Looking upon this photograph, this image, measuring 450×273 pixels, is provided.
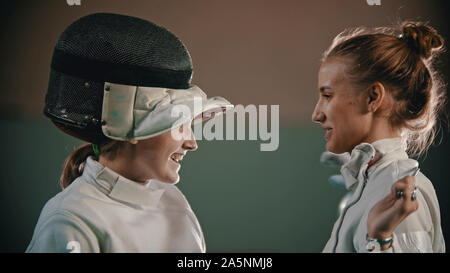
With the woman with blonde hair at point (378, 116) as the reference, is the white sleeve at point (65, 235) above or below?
below

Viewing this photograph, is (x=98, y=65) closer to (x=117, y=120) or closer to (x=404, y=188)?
(x=117, y=120)

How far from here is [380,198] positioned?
4.93 feet

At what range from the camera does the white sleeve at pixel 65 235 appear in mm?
1432

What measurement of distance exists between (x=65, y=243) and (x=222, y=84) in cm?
77

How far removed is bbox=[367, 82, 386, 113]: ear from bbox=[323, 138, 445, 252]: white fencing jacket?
108 mm

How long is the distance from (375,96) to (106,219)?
2.81ft

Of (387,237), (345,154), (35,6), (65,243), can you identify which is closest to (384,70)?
(345,154)

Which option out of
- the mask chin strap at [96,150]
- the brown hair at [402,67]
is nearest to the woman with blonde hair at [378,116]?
the brown hair at [402,67]

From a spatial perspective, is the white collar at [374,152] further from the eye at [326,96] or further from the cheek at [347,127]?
the eye at [326,96]

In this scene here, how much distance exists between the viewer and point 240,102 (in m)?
1.87

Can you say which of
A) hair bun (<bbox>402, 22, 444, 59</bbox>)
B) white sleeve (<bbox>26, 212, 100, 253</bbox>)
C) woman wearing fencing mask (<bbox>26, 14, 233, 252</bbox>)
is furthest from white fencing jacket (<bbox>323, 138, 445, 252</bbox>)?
white sleeve (<bbox>26, 212, 100, 253</bbox>)

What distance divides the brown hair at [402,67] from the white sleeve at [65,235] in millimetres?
895

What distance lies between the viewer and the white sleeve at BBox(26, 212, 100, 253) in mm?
1432
